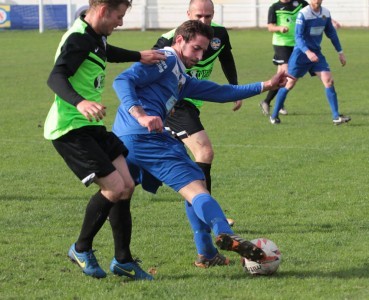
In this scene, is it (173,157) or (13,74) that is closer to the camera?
(173,157)

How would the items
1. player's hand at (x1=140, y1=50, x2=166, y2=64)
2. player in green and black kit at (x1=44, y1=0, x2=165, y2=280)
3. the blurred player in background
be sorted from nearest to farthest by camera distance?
player in green and black kit at (x1=44, y1=0, x2=165, y2=280)
player's hand at (x1=140, y1=50, x2=166, y2=64)
the blurred player in background

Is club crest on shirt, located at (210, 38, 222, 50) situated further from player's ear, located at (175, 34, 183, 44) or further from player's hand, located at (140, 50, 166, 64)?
player's hand, located at (140, 50, 166, 64)

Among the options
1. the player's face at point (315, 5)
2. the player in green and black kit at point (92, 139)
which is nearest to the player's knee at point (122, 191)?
the player in green and black kit at point (92, 139)

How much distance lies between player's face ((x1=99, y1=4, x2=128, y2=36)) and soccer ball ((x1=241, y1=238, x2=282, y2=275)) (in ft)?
5.50

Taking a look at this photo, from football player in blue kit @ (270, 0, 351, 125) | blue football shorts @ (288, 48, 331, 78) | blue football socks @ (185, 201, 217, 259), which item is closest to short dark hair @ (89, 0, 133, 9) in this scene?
blue football socks @ (185, 201, 217, 259)

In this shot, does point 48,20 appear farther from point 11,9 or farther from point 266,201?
point 266,201

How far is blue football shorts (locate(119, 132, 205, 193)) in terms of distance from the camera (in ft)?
18.7

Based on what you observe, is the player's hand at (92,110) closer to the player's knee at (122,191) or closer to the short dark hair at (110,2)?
the player's knee at (122,191)

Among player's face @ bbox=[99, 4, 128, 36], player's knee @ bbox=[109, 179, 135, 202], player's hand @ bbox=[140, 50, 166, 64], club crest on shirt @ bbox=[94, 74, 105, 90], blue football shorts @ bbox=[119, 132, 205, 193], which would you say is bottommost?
player's knee @ bbox=[109, 179, 135, 202]

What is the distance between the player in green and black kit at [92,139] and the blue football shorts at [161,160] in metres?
0.14

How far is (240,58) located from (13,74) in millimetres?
7160

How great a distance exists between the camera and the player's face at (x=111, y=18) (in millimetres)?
5543

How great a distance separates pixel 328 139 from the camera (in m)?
12.3

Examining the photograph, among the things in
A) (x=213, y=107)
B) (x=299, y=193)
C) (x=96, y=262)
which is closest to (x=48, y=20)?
(x=213, y=107)
